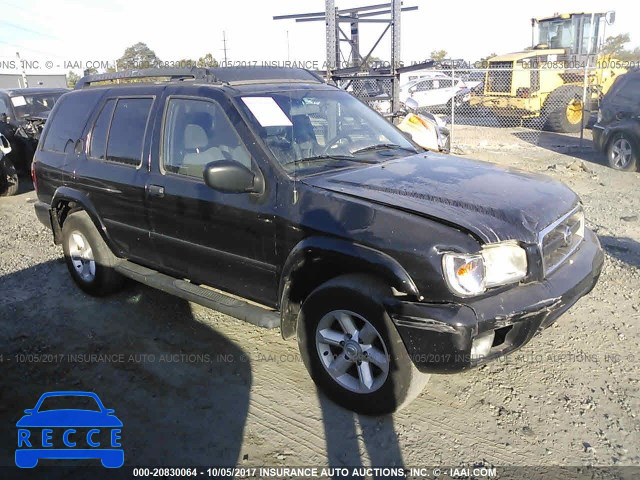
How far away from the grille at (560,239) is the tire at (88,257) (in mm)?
3564

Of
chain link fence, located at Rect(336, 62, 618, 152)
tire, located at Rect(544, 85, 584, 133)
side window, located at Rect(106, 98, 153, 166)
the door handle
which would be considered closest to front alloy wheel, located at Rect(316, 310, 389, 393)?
the door handle

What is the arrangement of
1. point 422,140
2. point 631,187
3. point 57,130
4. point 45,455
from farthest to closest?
1. point 631,187
2. point 422,140
3. point 57,130
4. point 45,455

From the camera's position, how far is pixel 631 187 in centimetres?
888

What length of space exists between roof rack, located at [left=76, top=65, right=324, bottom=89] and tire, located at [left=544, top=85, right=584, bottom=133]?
43.7ft

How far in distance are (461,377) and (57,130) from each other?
14.2ft

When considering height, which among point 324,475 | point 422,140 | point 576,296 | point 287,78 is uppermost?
point 287,78

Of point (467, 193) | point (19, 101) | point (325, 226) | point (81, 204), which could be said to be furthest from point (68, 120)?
point (19, 101)

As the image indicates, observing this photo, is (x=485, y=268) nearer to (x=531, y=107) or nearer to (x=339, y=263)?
(x=339, y=263)

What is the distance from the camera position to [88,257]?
498cm

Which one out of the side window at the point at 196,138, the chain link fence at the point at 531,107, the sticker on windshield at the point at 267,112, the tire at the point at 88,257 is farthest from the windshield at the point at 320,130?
the chain link fence at the point at 531,107

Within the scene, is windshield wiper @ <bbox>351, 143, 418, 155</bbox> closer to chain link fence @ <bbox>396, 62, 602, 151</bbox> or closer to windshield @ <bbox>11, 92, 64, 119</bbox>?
windshield @ <bbox>11, 92, 64, 119</bbox>

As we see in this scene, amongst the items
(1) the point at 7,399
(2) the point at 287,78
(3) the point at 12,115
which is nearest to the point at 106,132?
(2) the point at 287,78

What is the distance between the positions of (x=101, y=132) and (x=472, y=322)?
356 cm

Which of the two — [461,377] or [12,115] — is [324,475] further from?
[12,115]
